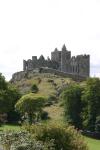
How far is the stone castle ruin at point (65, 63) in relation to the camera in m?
194

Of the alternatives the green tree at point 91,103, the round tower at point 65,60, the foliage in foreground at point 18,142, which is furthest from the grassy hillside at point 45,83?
the foliage in foreground at point 18,142

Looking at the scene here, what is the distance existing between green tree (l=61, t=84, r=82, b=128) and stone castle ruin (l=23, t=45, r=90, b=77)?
3690 inches

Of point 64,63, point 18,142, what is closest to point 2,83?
point 18,142

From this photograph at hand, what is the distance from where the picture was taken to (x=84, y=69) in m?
195

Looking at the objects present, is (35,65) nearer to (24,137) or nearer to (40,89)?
(40,89)

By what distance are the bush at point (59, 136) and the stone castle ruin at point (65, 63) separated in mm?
145202

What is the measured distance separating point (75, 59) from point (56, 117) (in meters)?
97.0

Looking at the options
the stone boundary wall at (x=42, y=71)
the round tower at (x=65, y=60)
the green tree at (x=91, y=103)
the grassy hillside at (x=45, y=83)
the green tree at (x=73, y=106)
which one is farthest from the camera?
the round tower at (x=65, y=60)

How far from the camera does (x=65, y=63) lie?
7682 inches

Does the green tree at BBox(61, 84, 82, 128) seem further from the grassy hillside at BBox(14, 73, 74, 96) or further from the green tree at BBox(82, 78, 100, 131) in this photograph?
the grassy hillside at BBox(14, 73, 74, 96)

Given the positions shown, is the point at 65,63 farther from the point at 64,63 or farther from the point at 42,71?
the point at 42,71

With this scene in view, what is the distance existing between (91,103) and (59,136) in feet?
161

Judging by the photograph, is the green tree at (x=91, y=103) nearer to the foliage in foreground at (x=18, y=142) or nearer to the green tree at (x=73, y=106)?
the green tree at (x=73, y=106)

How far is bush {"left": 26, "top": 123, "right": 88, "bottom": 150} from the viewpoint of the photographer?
4625 cm
